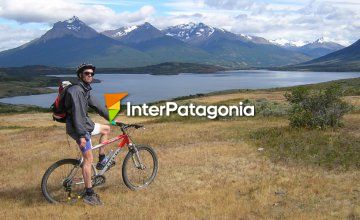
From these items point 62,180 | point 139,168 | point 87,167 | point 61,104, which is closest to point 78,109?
point 61,104

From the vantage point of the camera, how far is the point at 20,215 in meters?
9.61

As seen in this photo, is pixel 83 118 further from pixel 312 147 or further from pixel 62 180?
pixel 312 147

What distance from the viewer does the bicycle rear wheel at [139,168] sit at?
11.6 m

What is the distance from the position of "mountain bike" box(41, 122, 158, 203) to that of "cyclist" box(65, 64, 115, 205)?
432mm

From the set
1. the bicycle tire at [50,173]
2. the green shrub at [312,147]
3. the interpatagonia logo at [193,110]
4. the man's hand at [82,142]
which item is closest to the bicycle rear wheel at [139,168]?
the interpatagonia logo at [193,110]

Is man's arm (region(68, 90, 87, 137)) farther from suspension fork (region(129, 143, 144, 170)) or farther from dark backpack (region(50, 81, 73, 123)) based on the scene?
suspension fork (region(129, 143, 144, 170))

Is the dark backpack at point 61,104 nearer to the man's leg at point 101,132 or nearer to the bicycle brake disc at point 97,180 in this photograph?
the man's leg at point 101,132

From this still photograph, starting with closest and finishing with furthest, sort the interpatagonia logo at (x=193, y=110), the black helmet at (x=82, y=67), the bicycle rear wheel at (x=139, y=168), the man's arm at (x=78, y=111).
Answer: the man's arm at (x=78, y=111), the black helmet at (x=82, y=67), the interpatagonia logo at (x=193, y=110), the bicycle rear wheel at (x=139, y=168)

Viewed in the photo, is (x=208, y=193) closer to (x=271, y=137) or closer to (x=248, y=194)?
(x=248, y=194)

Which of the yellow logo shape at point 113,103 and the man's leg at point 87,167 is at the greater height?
the yellow logo shape at point 113,103

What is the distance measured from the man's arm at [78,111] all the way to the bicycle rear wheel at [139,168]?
7.01 feet

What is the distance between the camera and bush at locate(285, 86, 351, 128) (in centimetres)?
2273

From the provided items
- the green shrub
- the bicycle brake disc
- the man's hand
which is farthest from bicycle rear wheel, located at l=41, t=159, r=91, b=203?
the green shrub

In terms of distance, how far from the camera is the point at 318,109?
79.2 ft
